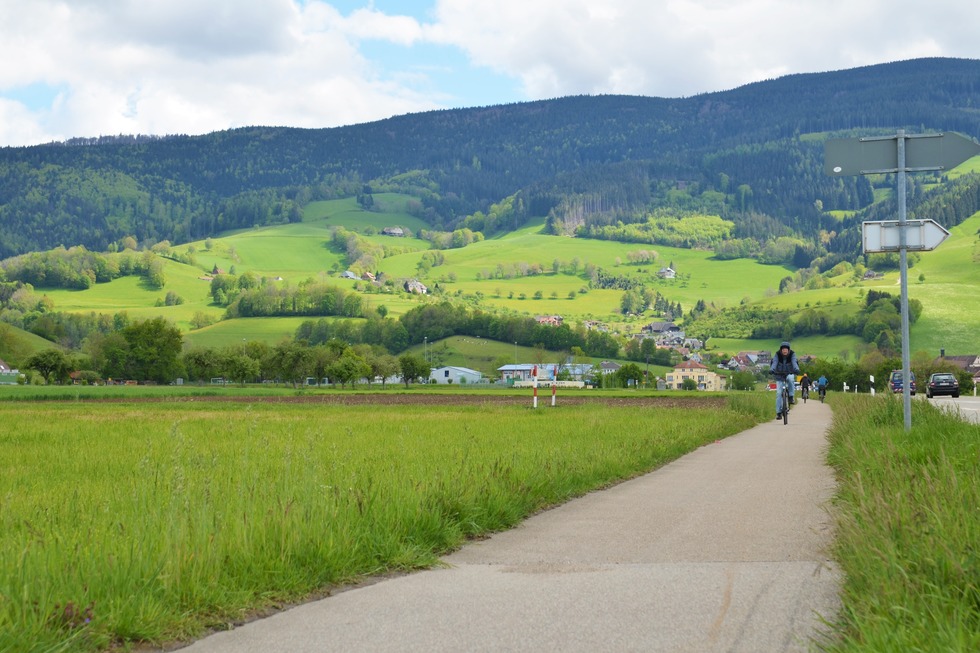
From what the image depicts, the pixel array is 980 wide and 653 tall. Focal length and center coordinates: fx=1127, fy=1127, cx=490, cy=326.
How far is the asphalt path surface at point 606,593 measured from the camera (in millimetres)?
6148

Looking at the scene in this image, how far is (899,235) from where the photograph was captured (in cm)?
1438

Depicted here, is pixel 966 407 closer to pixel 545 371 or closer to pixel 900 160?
pixel 900 160

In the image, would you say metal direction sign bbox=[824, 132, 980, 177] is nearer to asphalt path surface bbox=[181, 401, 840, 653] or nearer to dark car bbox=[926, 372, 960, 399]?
asphalt path surface bbox=[181, 401, 840, 653]

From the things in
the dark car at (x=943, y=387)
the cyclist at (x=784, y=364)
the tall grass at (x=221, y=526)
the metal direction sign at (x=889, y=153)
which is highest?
the metal direction sign at (x=889, y=153)

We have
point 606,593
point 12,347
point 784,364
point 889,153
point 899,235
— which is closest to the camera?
point 606,593

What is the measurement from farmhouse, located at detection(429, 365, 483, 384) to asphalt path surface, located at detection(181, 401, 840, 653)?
174 m

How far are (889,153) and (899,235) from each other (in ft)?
5.98

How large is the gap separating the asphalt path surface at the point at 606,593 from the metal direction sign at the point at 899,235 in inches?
158

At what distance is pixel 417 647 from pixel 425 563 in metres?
2.57

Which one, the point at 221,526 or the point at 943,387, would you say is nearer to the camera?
the point at 221,526

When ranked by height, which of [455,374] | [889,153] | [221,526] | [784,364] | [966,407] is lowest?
[455,374]

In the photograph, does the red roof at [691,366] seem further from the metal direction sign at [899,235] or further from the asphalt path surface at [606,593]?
the asphalt path surface at [606,593]

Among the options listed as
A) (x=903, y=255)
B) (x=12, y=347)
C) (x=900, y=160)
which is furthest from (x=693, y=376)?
(x=903, y=255)

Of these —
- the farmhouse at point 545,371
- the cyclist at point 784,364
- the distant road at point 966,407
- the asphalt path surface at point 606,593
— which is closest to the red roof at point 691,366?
the farmhouse at point 545,371
